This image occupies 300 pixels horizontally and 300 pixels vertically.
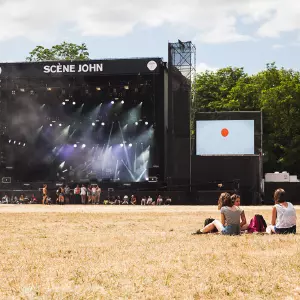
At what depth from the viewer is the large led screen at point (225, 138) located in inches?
1794

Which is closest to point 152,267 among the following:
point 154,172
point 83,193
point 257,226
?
point 257,226

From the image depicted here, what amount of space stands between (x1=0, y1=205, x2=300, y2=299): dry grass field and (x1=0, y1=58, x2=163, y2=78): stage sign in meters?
29.0

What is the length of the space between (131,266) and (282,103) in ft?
186

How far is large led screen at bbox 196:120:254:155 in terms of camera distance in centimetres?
4556

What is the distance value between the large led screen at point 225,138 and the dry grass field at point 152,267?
30.1 metres

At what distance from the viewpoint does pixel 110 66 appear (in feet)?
147

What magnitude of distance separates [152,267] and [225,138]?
3601 centimetres

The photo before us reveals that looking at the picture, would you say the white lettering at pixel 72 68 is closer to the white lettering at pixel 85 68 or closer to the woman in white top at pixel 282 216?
the white lettering at pixel 85 68

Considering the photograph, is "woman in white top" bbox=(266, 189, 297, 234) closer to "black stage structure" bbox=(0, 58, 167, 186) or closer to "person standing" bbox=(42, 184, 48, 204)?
"black stage structure" bbox=(0, 58, 167, 186)

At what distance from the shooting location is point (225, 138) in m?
45.7

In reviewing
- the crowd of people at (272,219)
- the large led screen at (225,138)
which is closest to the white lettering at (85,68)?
the large led screen at (225,138)

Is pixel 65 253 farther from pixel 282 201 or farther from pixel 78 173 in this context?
pixel 78 173

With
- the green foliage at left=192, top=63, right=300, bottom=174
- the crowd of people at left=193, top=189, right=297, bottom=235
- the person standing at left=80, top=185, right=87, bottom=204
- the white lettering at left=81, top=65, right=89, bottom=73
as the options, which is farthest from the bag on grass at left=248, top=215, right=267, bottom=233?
the green foliage at left=192, top=63, right=300, bottom=174

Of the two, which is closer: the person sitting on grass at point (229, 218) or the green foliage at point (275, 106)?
the person sitting on grass at point (229, 218)
